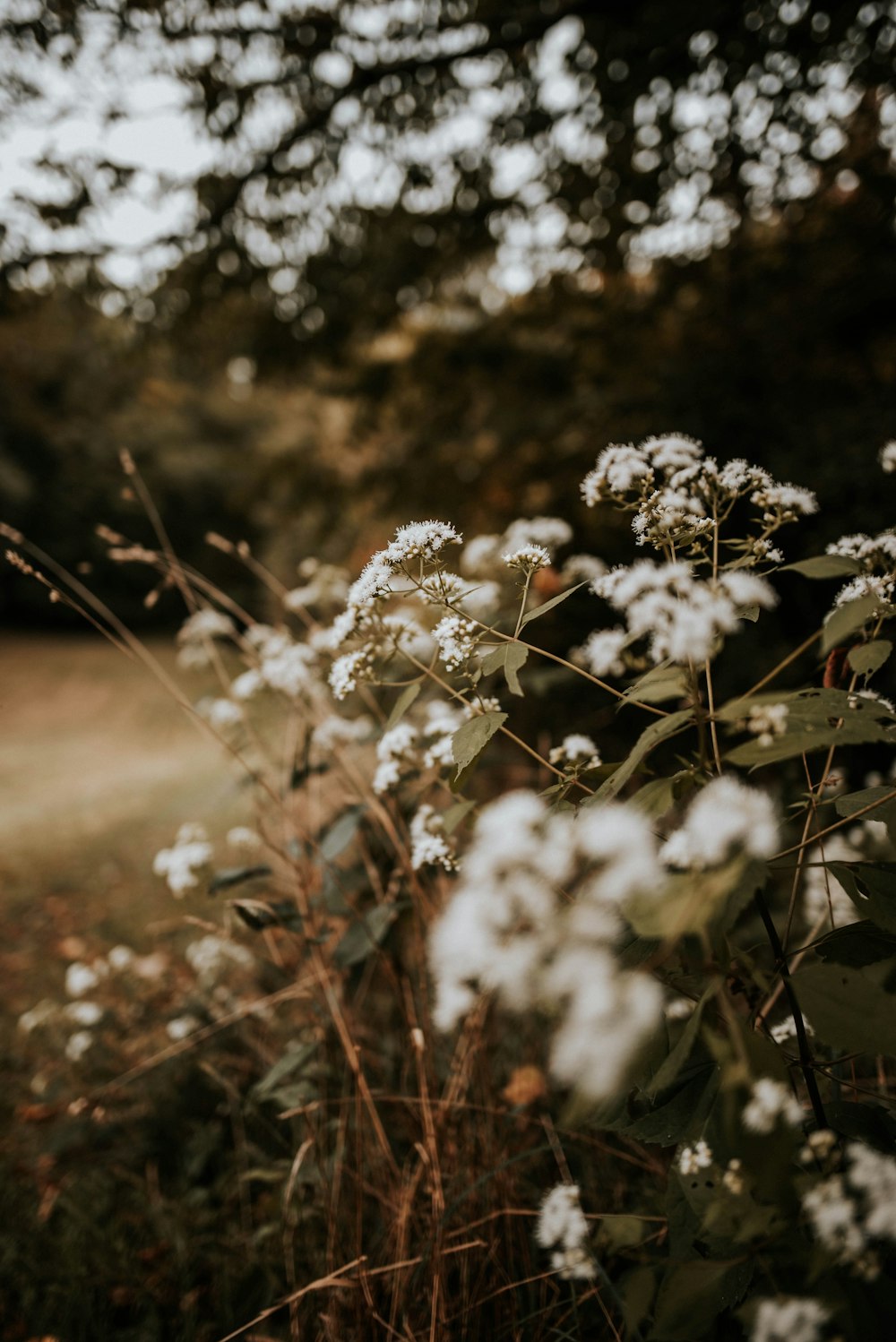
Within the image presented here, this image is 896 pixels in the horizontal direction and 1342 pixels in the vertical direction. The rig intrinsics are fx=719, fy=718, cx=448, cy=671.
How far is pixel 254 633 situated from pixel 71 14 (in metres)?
3.35

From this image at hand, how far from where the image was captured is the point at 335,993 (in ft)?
5.47

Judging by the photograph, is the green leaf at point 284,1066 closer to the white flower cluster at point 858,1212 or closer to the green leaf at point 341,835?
the green leaf at point 341,835

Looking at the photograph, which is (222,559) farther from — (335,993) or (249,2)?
(335,993)

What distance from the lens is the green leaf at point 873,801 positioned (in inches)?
36.3

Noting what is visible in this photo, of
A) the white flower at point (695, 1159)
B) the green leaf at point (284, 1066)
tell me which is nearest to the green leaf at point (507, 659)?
the white flower at point (695, 1159)

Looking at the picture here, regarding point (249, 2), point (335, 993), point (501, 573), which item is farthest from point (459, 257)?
point (335, 993)

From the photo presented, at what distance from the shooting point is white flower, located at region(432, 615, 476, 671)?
106 centimetres

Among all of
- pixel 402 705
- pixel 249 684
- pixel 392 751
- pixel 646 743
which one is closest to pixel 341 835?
pixel 392 751

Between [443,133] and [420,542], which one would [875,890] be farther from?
[443,133]

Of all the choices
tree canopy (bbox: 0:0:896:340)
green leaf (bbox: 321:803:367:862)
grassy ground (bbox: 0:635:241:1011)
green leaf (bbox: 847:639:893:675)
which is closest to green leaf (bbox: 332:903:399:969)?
green leaf (bbox: 321:803:367:862)

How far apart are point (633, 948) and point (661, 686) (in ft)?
1.18

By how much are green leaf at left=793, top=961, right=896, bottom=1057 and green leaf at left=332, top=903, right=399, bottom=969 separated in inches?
39.5

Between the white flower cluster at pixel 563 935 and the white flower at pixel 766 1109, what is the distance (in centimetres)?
11

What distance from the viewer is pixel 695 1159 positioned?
0.84 meters
